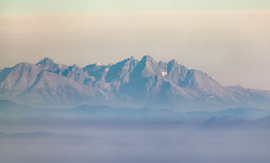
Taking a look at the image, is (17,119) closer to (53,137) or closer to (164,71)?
(53,137)

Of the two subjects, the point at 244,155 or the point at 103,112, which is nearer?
the point at 244,155

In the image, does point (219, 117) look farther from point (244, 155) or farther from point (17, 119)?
point (17, 119)

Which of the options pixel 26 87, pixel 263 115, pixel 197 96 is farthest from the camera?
pixel 197 96

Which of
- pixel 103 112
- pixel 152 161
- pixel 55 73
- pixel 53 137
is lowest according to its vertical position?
pixel 152 161

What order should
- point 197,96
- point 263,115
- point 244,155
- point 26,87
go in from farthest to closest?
point 197,96, point 26,87, point 263,115, point 244,155

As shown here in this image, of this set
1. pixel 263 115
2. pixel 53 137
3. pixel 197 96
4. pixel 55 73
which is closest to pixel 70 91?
pixel 55 73

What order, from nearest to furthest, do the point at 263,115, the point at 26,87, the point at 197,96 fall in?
the point at 263,115 → the point at 26,87 → the point at 197,96

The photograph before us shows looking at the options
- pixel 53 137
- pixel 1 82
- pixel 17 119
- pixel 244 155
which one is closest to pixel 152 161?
pixel 244 155

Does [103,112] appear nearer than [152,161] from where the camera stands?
No

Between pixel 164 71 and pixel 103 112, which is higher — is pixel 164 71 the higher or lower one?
the higher one
